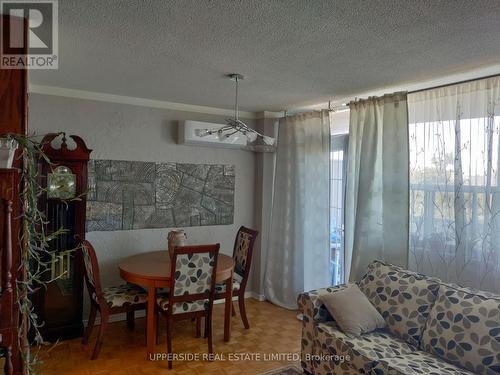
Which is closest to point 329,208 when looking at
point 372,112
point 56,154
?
point 372,112

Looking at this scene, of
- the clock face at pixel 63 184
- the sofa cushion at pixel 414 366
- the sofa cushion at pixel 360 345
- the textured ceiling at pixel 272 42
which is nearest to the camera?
the textured ceiling at pixel 272 42

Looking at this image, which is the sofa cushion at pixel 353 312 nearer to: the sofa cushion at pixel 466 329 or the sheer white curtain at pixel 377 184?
the sofa cushion at pixel 466 329

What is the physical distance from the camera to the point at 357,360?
2.24 metres

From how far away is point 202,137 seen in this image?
380 cm

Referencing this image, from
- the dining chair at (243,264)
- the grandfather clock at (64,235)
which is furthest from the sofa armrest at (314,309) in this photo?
the grandfather clock at (64,235)

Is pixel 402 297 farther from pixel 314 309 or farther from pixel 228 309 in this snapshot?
pixel 228 309

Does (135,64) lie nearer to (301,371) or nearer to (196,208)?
(196,208)

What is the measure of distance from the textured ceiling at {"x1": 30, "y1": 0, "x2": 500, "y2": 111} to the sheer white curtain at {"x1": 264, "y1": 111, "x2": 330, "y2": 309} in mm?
918

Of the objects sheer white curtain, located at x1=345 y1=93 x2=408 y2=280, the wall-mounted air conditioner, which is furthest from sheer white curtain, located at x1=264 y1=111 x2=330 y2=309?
the wall-mounted air conditioner

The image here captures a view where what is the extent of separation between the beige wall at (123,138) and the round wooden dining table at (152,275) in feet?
0.94

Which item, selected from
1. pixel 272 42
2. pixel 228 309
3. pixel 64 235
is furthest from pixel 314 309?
pixel 64 235

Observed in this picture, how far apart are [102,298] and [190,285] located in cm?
77

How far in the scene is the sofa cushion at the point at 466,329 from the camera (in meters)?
2.07

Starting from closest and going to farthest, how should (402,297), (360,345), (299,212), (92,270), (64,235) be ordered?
(360,345) < (402,297) < (92,270) < (64,235) < (299,212)
